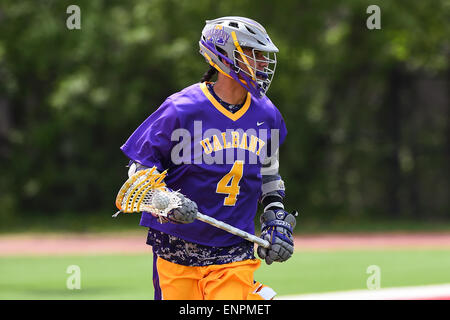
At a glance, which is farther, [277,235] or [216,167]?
[277,235]

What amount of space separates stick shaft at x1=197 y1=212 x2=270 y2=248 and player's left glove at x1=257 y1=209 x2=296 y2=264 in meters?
0.05

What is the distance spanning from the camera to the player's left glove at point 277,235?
5.04 meters

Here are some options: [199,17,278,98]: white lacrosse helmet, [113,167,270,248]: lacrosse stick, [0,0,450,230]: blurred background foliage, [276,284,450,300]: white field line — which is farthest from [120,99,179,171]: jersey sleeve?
[0,0,450,230]: blurred background foliage

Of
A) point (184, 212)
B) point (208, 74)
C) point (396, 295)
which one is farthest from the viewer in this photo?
point (396, 295)

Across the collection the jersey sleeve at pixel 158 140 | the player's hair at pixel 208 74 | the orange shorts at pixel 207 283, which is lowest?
the orange shorts at pixel 207 283

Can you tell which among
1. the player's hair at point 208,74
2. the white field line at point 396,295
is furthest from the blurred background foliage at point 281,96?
the player's hair at point 208,74

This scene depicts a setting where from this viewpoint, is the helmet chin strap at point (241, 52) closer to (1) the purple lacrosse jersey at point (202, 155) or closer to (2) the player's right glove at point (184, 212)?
(1) the purple lacrosse jersey at point (202, 155)

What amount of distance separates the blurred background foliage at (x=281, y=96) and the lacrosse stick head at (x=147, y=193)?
1658 centimetres

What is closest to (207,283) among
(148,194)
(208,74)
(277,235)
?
(277,235)

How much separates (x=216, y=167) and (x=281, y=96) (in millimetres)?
17203

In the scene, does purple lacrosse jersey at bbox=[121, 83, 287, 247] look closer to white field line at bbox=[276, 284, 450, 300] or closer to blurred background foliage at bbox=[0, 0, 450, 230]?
white field line at bbox=[276, 284, 450, 300]

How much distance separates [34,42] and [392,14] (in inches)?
350

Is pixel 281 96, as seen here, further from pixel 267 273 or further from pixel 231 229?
pixel 231 229

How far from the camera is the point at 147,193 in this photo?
473cm
